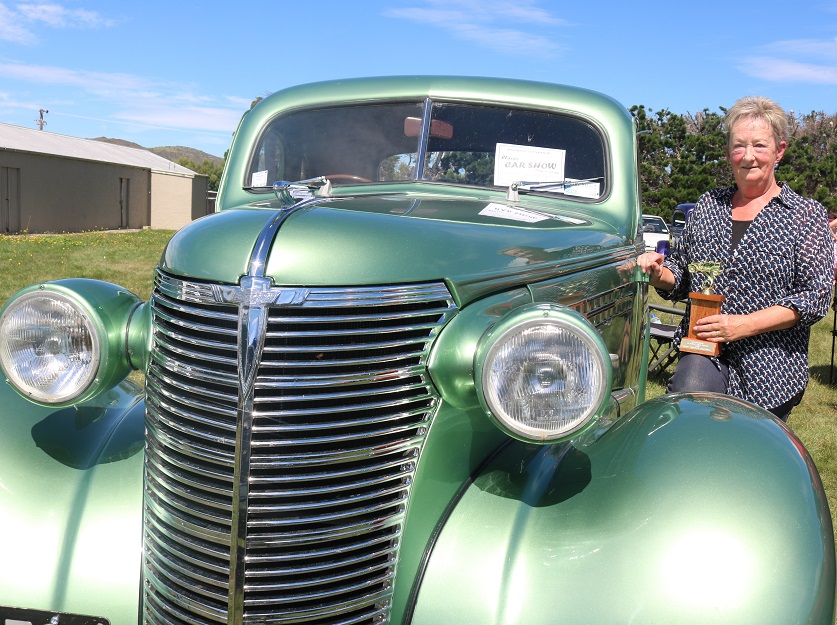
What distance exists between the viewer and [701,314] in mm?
3076

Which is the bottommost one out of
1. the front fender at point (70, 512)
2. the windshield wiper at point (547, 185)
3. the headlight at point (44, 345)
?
the front fender at point (70, 512)

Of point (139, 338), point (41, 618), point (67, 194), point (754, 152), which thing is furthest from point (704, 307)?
point (67, 194)

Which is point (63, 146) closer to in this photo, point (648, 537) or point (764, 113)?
point (764, 113)

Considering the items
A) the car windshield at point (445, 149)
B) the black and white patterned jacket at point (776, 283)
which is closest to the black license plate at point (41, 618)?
the car windshield at point (445, 149)

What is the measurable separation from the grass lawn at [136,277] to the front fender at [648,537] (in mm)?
3156

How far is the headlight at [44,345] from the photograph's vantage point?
2.07 metres

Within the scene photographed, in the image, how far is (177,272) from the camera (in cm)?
193

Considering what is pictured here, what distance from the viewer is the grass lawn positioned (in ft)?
19.8

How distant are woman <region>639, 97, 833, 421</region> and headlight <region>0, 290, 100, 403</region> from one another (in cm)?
217

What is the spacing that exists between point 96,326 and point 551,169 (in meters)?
1.78

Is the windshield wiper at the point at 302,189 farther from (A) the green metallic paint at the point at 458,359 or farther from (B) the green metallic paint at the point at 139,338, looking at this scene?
(A) the green metallic paint at the point at 458,359

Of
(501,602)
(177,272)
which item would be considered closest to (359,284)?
(177,272)

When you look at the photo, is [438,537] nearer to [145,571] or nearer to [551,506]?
[551,506]

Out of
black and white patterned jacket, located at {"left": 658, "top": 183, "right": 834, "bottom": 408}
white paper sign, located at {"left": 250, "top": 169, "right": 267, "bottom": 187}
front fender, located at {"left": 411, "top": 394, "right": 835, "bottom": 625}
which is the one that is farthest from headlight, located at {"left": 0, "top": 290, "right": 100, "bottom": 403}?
black and white patterned jacket, located at {"left": 658, "top": 183, "right": 834, "bottom": 408}
